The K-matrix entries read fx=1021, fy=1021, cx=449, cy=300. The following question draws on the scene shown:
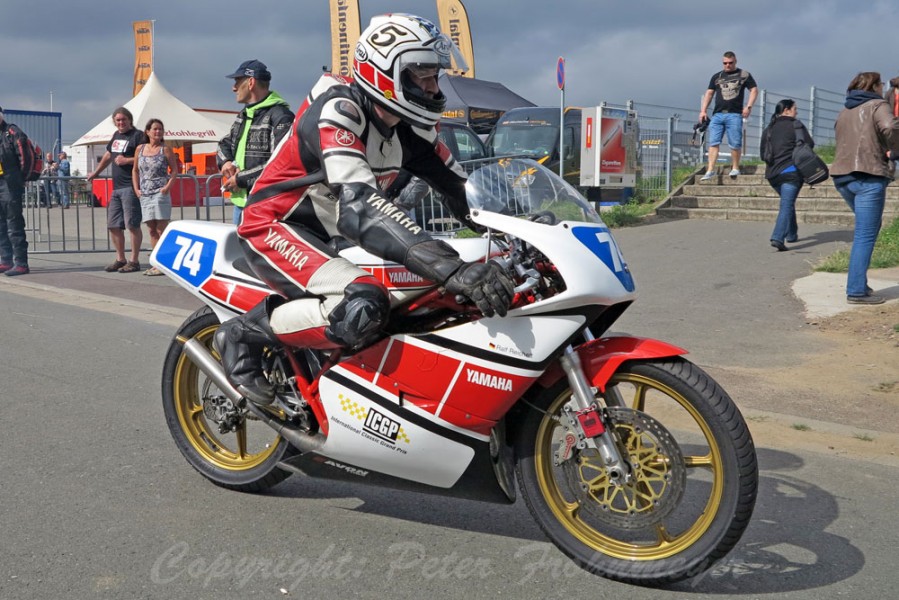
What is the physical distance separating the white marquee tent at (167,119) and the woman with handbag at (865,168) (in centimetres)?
2347

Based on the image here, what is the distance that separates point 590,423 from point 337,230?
4.00ft

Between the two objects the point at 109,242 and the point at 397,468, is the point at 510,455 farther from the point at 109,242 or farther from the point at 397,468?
the point at 109,242

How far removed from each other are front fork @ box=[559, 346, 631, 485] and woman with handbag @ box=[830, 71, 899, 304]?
21.1 feet

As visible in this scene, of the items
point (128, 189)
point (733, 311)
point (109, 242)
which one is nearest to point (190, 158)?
point (109, 242)

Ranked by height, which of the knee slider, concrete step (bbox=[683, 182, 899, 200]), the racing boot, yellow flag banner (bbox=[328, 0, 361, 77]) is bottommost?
the racing boot

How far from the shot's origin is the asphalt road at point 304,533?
350cm

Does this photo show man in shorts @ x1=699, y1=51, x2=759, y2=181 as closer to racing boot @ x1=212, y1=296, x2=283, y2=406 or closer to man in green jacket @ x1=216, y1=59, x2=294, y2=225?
man in green jacket @ x1=216, y1=59, x2=294, y2=225

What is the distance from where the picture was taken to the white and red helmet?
3.72 meters

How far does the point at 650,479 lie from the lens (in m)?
3.43

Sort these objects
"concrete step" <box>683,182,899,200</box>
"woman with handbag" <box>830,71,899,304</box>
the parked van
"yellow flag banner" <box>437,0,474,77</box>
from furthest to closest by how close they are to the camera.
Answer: "yellow flag banner" <box>437,0,474,77</box> < the parked van < "concrete step" <box>683,182,899,200</box> < "woman with handbag" <box>830,71,899,304</box>

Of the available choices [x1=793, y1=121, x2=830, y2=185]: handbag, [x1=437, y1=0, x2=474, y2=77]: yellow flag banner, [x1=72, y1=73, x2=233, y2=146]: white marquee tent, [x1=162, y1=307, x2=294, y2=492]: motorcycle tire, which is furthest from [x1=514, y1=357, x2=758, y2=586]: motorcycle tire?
[x1=437, y1=0, x2=474, y2=77]: yellow flag banner

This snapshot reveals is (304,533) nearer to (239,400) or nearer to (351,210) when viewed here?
(239,400)

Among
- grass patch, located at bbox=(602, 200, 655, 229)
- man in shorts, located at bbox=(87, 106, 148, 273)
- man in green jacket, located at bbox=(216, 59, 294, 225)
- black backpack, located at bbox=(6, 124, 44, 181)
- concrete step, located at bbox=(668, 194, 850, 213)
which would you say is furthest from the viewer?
grass patch, located at bbox=(602, 200, 655, 229)

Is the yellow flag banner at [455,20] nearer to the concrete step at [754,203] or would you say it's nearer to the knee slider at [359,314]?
the concrete step at [754,203]
